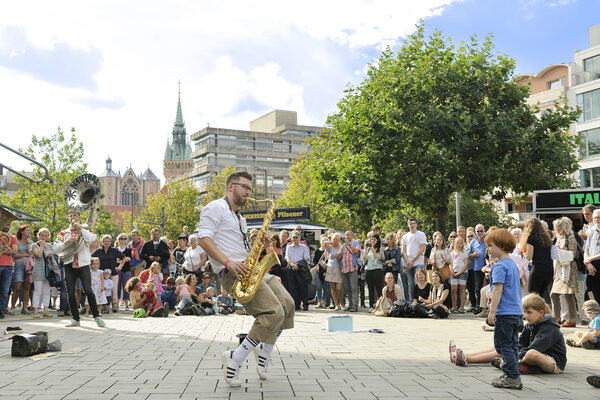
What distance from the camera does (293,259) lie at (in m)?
16.5

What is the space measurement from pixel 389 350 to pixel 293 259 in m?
8.28

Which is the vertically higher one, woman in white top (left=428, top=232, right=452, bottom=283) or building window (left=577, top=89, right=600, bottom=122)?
building window (left=577, top=89, right=600, bottom=122)

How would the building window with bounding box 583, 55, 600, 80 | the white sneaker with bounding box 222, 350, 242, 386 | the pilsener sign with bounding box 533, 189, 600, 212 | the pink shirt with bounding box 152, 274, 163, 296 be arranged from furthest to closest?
the building window with bounding box 583, 55, 600, 80, the pilsener sign with bounding box 533, 189, 600, 212, the pink shirt with bounding box 152, 274, 163, 296, the white sneaker with bounding box 222, 350, 242, 386

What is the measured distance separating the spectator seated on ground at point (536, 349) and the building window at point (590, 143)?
49.7m

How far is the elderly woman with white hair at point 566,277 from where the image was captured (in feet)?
37.1

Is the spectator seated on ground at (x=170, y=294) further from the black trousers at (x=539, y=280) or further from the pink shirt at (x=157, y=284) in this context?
the black trousers at (x=539, y=280)

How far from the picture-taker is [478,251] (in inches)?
582

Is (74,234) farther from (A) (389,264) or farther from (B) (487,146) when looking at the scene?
(B) (487,146)

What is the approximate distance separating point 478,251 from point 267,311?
33.7 feet

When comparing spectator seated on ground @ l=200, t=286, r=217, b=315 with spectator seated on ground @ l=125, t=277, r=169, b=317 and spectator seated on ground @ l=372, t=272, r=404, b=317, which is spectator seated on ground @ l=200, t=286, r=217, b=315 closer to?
spectator seated on ground @ l=125, t=277, r=169, b=317

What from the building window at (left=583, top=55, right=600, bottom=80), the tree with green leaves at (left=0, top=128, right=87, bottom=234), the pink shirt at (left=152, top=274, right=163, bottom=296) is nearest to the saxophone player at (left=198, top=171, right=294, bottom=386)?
the pink shirt at (left=152, top=274, right=163, bottom=296)

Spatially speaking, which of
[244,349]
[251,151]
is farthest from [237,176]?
[251,151]

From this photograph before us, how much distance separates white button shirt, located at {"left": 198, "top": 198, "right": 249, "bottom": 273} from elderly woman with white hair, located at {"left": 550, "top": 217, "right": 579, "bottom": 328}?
25.3 ft

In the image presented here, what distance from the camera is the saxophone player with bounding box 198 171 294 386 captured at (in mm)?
5594
